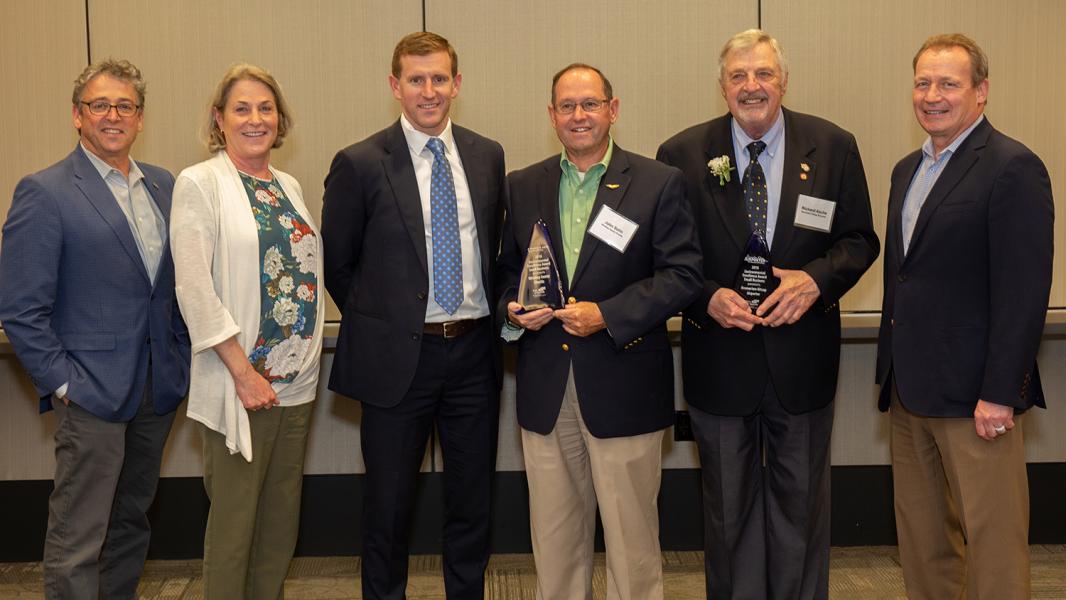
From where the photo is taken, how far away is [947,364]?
2748mm

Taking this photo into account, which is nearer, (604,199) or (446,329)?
(604,199)

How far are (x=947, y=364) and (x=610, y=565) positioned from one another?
1207 mm

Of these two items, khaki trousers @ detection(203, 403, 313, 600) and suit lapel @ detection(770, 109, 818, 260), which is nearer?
khaki trousers @ detection(203, 403, 313, 600)

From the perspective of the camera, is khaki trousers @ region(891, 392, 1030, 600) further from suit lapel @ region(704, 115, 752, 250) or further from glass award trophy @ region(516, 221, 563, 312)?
glass award trophy @ region(516, 221, 563, 312)

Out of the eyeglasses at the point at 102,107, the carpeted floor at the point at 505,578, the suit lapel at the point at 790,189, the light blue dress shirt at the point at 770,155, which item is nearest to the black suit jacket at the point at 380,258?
the eyeglasses at the point at 102,107

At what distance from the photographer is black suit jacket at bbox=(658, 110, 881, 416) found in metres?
2.88

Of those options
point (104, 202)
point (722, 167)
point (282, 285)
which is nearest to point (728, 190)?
point (722, 167)

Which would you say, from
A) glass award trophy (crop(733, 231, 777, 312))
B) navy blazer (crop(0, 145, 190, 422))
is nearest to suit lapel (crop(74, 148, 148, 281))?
navy blazer (crop(0, 145, 190, 422))

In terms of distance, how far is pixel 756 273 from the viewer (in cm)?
282

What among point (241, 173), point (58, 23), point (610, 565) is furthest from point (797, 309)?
point (58, 23)

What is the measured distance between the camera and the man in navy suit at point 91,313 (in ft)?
9.11

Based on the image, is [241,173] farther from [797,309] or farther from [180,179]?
[797,309]

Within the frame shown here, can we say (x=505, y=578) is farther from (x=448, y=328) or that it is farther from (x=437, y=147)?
(x=437, y=147)

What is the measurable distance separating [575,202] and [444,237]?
0.45 metres
